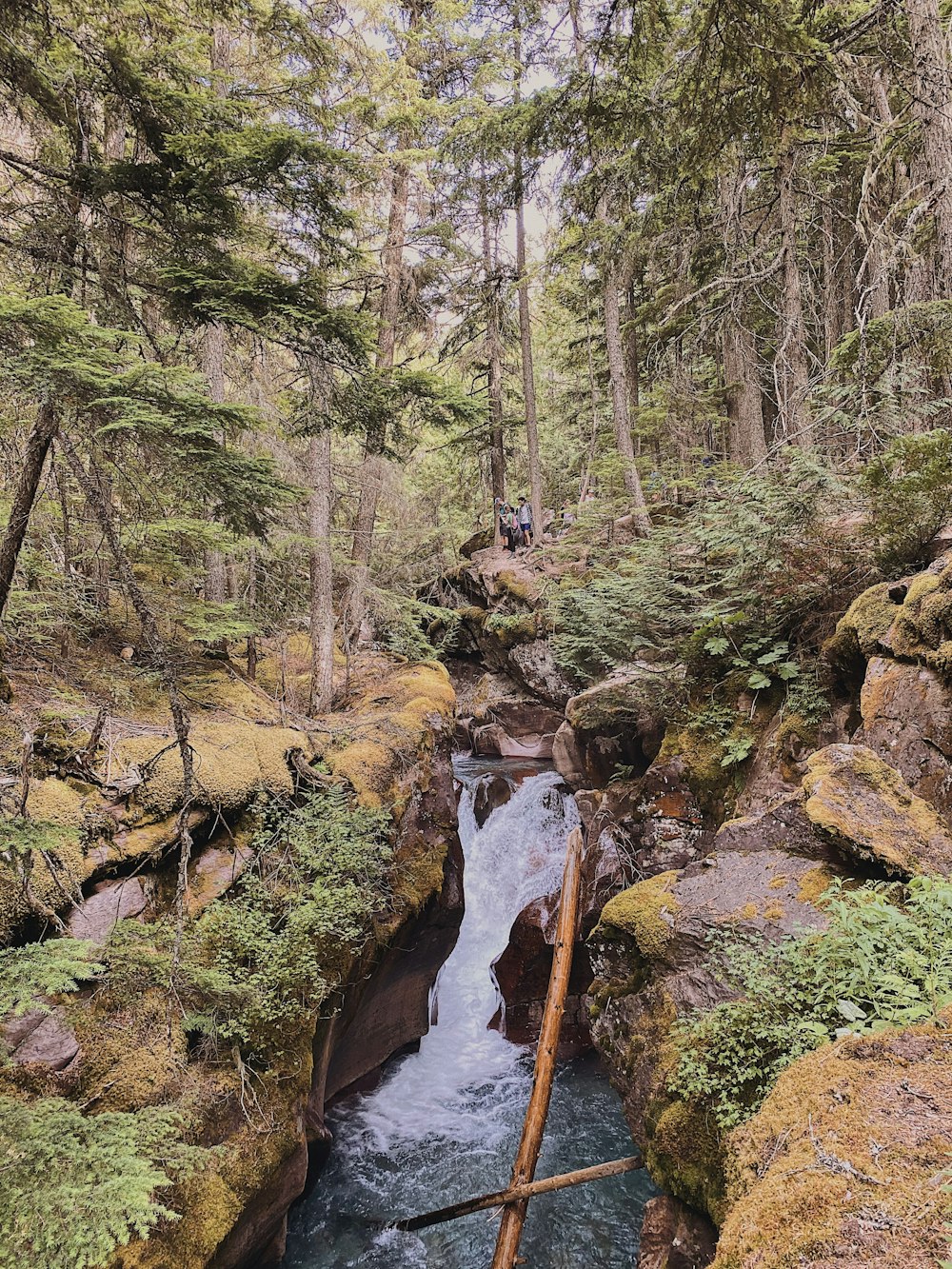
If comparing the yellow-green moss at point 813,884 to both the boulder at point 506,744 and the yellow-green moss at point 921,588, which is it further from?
the boulder at point 506,744

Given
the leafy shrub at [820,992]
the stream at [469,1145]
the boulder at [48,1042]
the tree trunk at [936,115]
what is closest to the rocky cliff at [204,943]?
the boulder at [48,1042]

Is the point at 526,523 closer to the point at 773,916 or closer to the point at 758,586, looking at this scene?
the point at 758,586

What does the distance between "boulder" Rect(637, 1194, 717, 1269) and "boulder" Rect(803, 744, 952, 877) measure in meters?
2.35

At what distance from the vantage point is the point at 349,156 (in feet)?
16.1

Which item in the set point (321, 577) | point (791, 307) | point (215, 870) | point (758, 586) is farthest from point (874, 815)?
point (791, 307)

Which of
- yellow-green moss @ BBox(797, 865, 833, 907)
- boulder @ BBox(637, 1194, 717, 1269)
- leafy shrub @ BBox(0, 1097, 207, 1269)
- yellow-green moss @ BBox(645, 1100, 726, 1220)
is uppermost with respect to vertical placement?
yellow-green moss @ BBox(797, 865, 833, 907)

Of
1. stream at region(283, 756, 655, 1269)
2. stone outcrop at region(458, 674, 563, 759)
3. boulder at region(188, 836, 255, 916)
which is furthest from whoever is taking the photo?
stone outcrop at region(458, 674, 563, 759)

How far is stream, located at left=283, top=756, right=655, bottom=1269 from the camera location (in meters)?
5.62

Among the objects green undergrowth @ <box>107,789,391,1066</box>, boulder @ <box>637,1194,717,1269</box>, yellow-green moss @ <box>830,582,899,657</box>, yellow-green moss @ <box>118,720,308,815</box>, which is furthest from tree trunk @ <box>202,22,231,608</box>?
boulder @ <box>637,1194,717,1269</box>

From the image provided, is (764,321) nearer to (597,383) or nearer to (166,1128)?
(597,383)

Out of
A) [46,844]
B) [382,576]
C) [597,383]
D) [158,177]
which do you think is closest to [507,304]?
[597,383]

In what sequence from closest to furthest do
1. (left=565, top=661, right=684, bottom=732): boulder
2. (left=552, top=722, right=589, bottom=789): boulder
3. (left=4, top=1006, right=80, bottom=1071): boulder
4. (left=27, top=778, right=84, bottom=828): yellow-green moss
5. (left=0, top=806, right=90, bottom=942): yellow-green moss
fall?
(left=0, top=806, right=90, bottom=942): yellow-green moss, (left=4, top=1006, right=80, bottom=1071): boulder, (left=27, top=778, right=84, bottom=828): yellow-green moss, (left=565, top=661, right=684, bottom=732): boulder, (left=552, top=722, right=589, bottom=789): boulder

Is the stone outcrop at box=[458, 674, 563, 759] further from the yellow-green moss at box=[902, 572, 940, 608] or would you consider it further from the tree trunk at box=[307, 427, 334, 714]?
the yellow-green moss at box=[902, 572, 940, 608]

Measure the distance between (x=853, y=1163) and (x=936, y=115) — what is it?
915 cm
